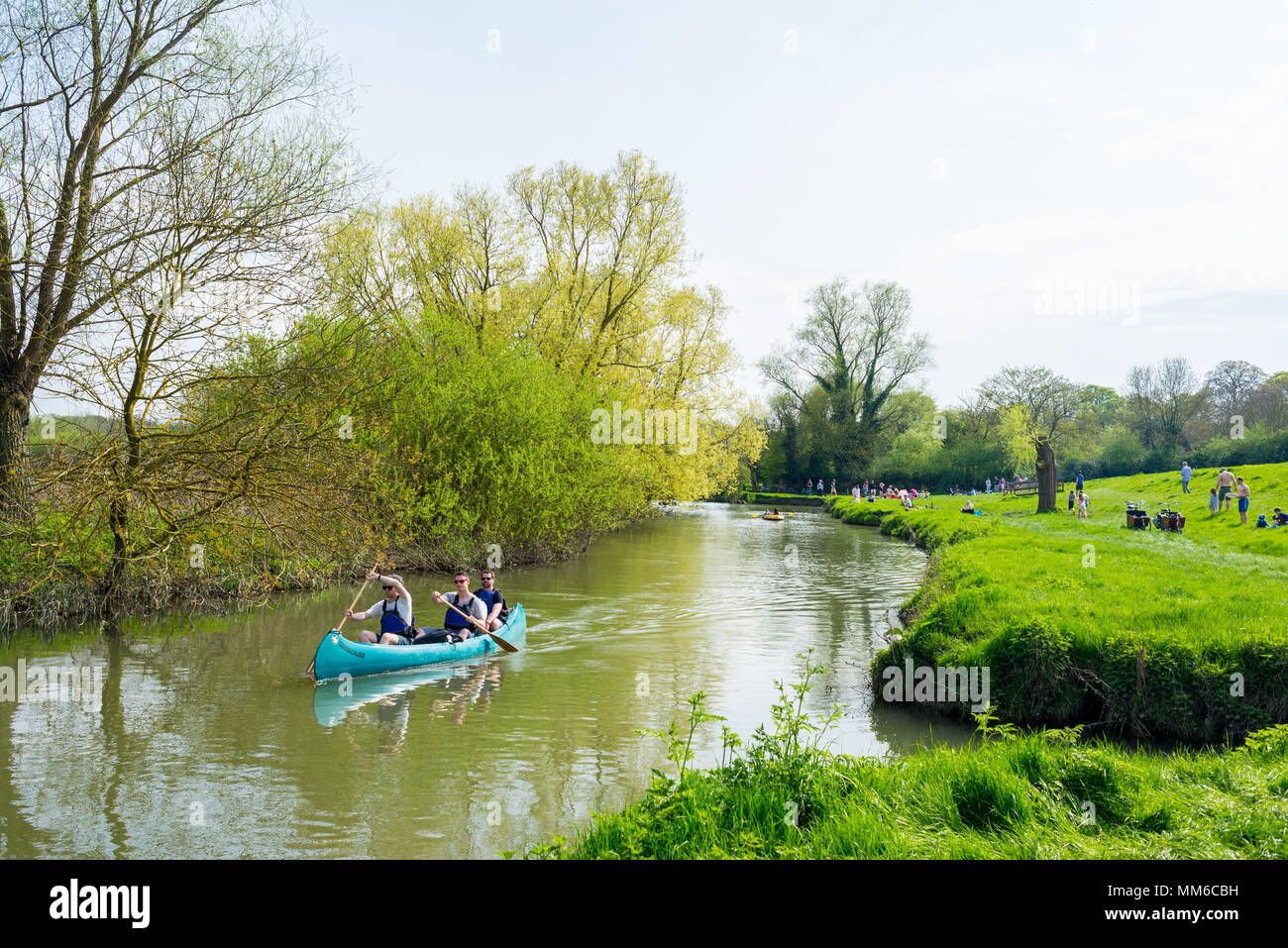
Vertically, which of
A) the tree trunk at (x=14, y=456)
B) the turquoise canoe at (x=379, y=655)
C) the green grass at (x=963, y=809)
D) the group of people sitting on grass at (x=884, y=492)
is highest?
the tree trunk at (x=14, y=456)

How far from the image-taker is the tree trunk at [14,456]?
42.9ft

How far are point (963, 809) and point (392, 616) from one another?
29.3ft

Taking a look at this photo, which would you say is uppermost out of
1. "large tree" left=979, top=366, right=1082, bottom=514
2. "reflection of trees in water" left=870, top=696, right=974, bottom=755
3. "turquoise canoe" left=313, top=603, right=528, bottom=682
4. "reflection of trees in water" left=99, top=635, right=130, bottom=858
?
"large tree" left=979, top=366, right=1082, bottom=514

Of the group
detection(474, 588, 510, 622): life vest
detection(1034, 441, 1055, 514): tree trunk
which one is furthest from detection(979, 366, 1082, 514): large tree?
detection(474, 588, 510, 622): life vest

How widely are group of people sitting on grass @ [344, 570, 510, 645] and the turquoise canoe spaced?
206 mm

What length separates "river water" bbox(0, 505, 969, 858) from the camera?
6.66 meters

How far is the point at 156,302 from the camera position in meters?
Answer: 12.6

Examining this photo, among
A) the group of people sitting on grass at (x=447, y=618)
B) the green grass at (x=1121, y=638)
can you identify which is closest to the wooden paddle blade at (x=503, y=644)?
the group of people sitting on grass at (x=447, y=618)

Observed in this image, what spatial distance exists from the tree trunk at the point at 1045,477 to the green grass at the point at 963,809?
2737cm

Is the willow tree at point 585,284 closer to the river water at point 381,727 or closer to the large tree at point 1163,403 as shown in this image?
the river water at point 381,727

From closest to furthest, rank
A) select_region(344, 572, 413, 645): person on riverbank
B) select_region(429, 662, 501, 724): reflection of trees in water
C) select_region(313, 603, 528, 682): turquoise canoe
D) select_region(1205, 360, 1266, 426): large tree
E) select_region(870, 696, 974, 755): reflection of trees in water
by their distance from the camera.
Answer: select_region(870, 696, 974, 755): reflection of trees in water → select_region(429, 662, 501, 724): reflection of trees in water → select_region(313, 603, 528, 682): turquoise canoe → select_region(344, 572, 413, 645): person on riverbank → select_region(1205, 360, 1266, 426): large tree

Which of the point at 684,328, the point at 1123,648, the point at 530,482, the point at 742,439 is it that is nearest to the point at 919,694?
the point at 1123,648

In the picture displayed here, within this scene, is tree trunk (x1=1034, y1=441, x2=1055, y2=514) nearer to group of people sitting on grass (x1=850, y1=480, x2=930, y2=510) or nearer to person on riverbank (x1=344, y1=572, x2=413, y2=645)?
group of people sitting on grass (x1=850, y1=480, x2=930, y2=510)

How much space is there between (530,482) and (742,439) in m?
21.5
